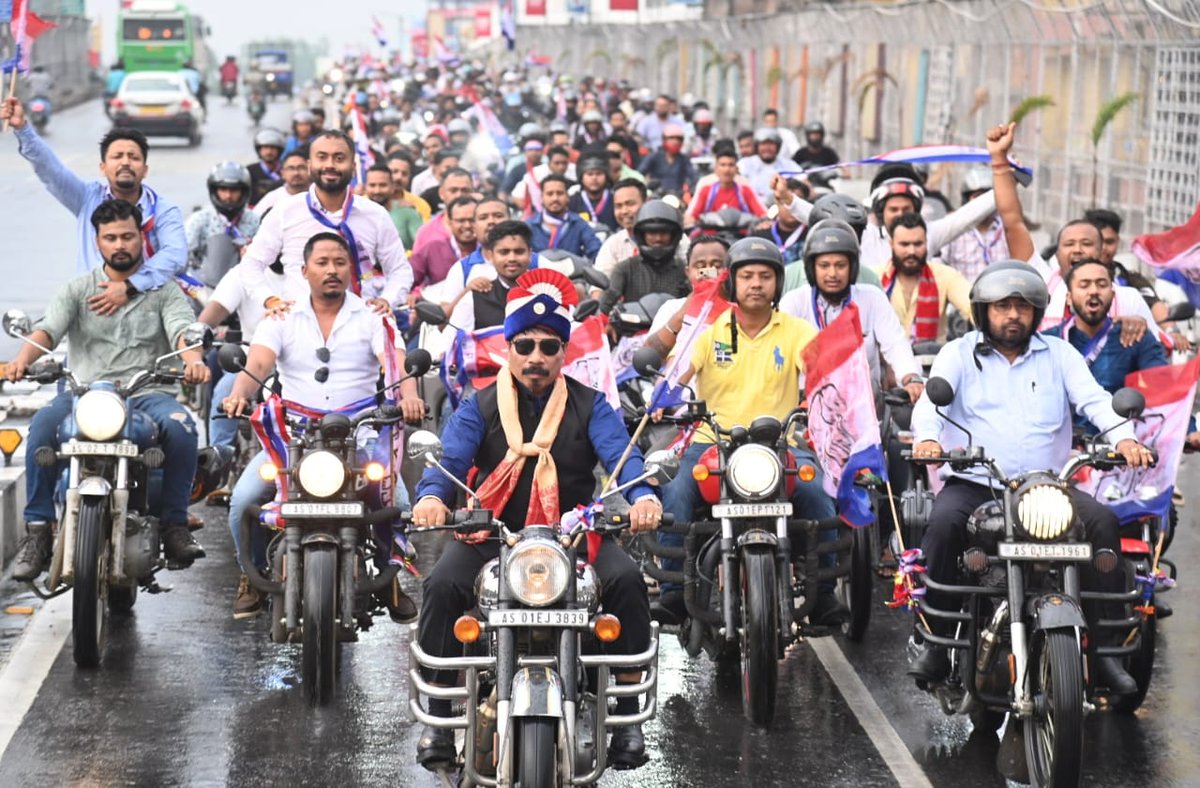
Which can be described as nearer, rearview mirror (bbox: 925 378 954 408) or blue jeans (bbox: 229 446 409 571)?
rearview mirror (bbox: 925 378 954 408)

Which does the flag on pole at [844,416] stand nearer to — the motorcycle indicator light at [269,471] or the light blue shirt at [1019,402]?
the light blue shirt at [1019,402]

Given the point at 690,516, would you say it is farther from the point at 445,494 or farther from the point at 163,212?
the point at 163,212

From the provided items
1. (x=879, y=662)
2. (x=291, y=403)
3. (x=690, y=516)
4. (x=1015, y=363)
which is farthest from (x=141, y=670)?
(x=1015, y=363)

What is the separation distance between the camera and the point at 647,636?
288 inches

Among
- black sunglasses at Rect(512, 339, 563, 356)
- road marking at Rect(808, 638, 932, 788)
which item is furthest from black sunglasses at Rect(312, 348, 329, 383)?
road marking at Rect(808, 638, 932, 788)

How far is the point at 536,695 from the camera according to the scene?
6.53 meters

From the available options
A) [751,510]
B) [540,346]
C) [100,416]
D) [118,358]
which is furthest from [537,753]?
[118,358]

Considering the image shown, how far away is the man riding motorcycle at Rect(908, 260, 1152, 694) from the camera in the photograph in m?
8.12

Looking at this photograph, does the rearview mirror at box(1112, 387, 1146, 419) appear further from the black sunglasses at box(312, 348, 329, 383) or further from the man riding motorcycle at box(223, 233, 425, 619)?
the black sunglasses at box(312, 348, 329, 383)

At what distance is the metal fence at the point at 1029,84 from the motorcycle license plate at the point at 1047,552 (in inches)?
475

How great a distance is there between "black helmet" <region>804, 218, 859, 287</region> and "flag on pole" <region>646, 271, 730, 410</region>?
0.59 meters

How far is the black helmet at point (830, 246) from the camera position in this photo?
33.2ft

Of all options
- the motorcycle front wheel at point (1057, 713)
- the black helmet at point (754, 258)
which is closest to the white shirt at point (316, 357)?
the black helmet at point (754, 258)

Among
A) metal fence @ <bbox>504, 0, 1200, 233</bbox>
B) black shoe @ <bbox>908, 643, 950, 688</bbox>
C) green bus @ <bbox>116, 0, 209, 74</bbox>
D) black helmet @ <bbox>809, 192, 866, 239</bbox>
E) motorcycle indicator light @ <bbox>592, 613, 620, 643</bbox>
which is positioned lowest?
black shoe @ <bbox>908, 643, 950, 688</bbox>
